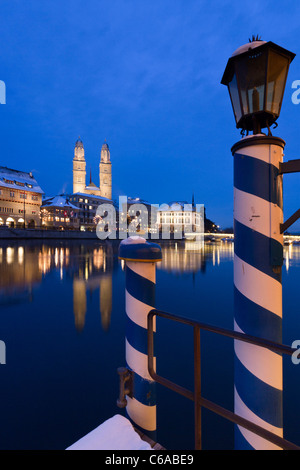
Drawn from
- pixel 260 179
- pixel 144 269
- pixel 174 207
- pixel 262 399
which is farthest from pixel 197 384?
pixel 174 207

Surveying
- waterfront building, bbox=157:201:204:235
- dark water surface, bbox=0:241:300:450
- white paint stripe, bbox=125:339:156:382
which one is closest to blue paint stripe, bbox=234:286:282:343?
white paint stripe, bbox=125:339:156:382

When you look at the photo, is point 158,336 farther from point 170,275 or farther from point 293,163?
point 170,275

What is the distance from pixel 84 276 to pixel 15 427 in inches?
382

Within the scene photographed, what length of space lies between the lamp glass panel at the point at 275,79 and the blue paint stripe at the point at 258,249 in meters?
1.14

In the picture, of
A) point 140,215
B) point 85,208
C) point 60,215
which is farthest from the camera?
point 140,215

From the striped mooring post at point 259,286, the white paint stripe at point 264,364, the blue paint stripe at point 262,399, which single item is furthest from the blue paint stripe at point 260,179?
the blue paint stripe at point 262,399

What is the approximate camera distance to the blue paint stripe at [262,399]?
1.66m

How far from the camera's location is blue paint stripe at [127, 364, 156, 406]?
6.86 ft

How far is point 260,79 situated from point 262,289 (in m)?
1.81

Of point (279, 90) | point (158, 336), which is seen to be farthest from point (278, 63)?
point (158, 336)

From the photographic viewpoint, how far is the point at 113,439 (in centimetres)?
183

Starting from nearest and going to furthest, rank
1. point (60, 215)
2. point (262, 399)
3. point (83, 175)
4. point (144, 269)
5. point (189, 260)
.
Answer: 1. point (262, 399)
2. point (144, 269)
3. point (189, 260)
4. point (60, 215)
5. point (83, 175)

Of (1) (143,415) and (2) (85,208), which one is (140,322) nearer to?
(1) (143,415)

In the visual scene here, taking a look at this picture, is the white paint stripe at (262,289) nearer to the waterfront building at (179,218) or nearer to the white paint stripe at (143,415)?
the white paint stripe at (143,415)
